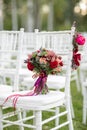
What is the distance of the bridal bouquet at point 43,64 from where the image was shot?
3.87 m

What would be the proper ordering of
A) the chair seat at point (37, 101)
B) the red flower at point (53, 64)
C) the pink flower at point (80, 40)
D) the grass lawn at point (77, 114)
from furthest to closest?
the grass lawn at point (77, 114) < the pink flower at point (80, 40) < the red flower at point (53, 64) < the chair seat at point (37, 101)

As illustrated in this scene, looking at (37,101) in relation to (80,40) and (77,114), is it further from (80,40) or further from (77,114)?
(77,114)

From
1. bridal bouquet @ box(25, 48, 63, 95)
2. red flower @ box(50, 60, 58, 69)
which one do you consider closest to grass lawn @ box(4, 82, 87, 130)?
bridal bouquet @ box(25, 48, 63, 95)

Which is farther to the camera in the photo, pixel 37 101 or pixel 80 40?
pixel 80 40

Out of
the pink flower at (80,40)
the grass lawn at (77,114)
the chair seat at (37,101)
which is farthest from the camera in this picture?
the grass lawn at (77,114)

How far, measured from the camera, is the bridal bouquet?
3873 mm

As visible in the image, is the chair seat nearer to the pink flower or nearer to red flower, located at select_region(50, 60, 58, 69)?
red flower, located at select_region(50, 60, 58, 69)

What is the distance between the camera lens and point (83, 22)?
4416 cm

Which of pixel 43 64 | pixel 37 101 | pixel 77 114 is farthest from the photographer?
pixel 77 114

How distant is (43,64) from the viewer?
3861 mm

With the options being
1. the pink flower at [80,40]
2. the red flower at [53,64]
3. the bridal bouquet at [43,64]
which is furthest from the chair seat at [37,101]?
the pink flower at [80,40]

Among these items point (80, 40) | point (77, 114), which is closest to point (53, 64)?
point (80, 40)

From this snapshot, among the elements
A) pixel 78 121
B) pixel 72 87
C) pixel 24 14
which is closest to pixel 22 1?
pixel 24 14

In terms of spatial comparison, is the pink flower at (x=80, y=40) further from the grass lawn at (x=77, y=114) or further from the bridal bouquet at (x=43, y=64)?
the grass lawn at (x=77, y=114)
